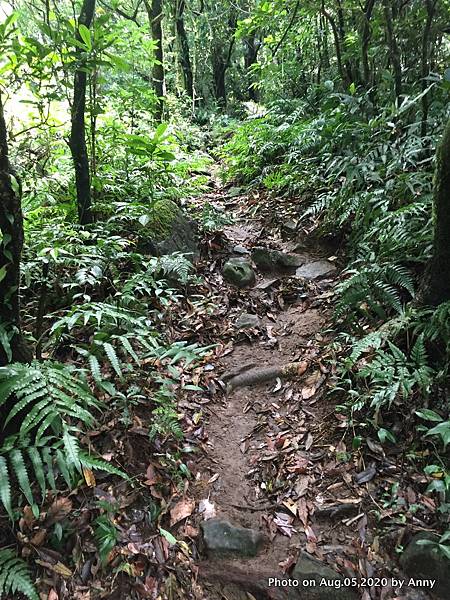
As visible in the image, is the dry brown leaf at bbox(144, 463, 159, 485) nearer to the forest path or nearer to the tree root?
the forest path

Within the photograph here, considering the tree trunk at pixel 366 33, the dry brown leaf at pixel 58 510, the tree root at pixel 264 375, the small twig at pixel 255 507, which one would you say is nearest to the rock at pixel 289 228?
the tree root at pixel 264 375

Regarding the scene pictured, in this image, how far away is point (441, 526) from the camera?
266cm

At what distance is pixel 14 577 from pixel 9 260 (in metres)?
1.73

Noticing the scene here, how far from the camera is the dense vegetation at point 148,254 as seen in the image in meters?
2.60

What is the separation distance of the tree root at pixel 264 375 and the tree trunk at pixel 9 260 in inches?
80.7

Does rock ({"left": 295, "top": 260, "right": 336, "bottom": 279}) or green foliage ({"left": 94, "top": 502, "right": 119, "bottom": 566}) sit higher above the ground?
rock ({"left": 295, "top": 260, "right": 336, "bottom": 279})

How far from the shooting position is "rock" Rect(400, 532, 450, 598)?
2.48 meters

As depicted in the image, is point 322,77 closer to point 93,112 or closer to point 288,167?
point 288,167

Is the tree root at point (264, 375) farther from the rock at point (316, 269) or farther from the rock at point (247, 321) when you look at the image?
the rock at point (316, 269)

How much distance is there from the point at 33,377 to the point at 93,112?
3548mm

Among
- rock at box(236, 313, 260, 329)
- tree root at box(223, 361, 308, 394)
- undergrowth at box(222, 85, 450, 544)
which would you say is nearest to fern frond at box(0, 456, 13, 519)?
tree root at box(223, 361, 308, 394)

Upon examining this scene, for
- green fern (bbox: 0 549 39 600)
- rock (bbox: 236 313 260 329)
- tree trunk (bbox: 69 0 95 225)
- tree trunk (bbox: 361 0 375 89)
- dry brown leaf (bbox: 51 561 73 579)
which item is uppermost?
tree trunk (bbox: 361 0 375 89)

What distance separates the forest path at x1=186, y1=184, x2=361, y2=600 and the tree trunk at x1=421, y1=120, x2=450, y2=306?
1159 mm

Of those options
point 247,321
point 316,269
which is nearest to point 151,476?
point 247,321
